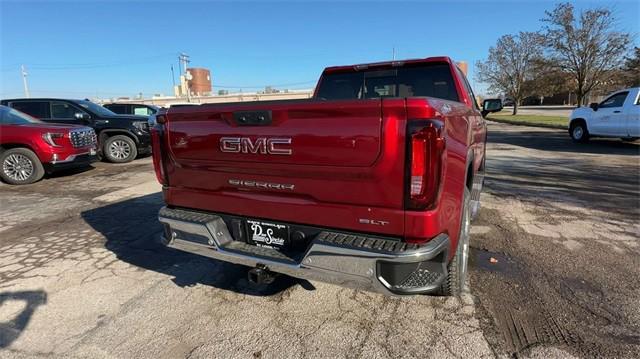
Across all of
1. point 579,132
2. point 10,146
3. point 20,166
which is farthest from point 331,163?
point 579,132

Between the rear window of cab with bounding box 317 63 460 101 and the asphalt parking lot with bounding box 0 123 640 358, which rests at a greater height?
the rear window of cab with bounding box 317 63 460 101

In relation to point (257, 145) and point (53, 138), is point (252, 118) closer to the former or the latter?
point (257, 145)

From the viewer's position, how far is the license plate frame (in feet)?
8.70

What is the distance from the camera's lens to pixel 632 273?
3.45 m

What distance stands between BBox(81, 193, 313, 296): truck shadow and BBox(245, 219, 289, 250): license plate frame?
712 millimetres

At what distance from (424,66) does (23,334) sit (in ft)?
14.3

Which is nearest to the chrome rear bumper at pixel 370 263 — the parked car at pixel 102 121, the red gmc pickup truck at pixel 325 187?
the red gmc pickup truck at pixel 325 187

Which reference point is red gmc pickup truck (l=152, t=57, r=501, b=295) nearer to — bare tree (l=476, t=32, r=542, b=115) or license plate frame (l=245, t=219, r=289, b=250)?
license plate frame (l=245, t=219, r=289, b=250)

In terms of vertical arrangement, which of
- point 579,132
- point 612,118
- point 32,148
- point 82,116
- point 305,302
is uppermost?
point 82,116

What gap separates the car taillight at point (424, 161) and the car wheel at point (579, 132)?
14.3 m

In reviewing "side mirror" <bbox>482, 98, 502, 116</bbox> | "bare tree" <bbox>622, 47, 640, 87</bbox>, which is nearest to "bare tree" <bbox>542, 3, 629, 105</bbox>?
"bare tree" <bbox>622, 47, 640, 87</bbox>

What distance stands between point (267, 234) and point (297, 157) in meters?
0.65

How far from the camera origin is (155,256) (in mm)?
4078

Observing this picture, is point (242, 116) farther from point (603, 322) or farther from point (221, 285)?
point (603, 322)
